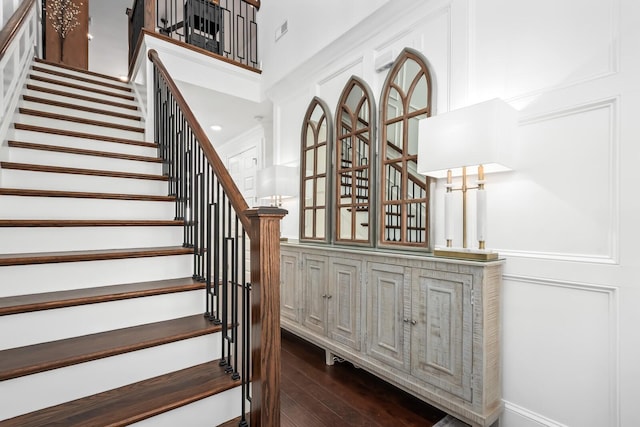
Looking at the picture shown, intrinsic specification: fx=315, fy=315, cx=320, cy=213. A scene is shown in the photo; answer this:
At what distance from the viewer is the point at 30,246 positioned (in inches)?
68.7

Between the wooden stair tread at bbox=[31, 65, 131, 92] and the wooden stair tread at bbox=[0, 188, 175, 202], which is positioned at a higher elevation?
the wooden stair tread at bbox=[31, 65, 131, 92]

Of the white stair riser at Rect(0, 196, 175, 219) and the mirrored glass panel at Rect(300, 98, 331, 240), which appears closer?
the white stair riser at Rect(0, 196, 175, 219)

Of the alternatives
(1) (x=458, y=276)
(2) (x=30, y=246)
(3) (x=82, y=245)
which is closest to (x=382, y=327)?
(1) (x=458, y=276)

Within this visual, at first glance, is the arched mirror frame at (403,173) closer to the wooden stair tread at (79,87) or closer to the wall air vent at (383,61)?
the wall air vent at (383,61)

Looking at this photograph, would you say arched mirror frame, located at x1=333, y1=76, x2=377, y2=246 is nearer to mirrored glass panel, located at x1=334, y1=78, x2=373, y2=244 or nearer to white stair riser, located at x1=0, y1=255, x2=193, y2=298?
mirrored glass panel, located at x1=334, y1=78, x2=373, y2=244

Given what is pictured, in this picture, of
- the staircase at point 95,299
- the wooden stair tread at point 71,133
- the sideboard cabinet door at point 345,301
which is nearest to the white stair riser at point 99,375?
the staircase at point 95,299

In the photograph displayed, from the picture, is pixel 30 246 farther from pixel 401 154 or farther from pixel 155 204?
pixel 401 154

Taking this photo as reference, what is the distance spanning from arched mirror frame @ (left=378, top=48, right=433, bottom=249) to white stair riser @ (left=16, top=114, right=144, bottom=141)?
2.46m

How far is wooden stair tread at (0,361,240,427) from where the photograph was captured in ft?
3.83

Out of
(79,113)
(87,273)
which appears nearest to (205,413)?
(87,273)

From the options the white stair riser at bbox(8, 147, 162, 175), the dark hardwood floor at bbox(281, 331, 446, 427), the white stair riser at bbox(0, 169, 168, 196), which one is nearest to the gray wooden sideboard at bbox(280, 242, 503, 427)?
the dark hardwood floor at bbox(281, 331, 446, 427)

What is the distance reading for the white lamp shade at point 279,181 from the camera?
3367mm

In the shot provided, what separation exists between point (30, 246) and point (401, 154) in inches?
94.3

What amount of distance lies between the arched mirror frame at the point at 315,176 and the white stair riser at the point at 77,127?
5.56 ft
